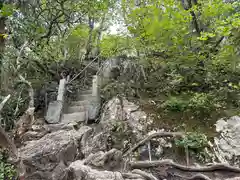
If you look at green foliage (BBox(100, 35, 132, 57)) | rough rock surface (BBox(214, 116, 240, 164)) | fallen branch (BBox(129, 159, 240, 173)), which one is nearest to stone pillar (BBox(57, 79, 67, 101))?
green foliage (BBox(100, 35, 132, 57))

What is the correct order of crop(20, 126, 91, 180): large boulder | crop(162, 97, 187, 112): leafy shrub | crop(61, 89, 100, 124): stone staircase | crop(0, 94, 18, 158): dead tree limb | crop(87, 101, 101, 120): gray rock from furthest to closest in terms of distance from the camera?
crop(61, 89, 100, 124): stone staircase → crop(87, 101, 101, 120): gray rock → crop(162, 97, 187, 112): leafy shrub → crop(20, 126, 91, 180): large boulder → crop(0, 94, 18, 158): dead tree limb

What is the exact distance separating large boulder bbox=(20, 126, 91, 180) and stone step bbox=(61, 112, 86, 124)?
57.2 inches

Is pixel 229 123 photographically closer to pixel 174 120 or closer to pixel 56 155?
pixel 174 120

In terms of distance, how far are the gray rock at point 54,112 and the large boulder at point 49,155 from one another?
1560mm

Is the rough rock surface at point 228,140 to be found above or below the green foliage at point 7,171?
above

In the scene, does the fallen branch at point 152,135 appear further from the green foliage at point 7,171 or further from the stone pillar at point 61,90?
the stone pillar at point 61,90

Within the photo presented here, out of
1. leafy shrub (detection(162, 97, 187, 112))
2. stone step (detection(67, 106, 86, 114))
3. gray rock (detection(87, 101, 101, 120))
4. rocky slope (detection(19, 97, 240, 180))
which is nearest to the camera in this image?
rocky slope (detection(19, 97, 240, 180))

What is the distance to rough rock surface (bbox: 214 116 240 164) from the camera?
3.65 metres

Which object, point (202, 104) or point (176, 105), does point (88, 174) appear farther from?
point (202, 104)

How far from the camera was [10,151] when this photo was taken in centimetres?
362

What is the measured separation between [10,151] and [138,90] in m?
3.74

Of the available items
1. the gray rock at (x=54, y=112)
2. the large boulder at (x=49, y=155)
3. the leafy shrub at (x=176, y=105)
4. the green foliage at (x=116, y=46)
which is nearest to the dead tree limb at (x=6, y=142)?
the large boulder at (x=49, y=155)

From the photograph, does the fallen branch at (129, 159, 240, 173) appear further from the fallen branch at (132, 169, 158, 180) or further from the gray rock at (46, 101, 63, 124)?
the gray rock at (46, 101, 63, 124)

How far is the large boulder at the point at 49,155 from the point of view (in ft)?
11.5
